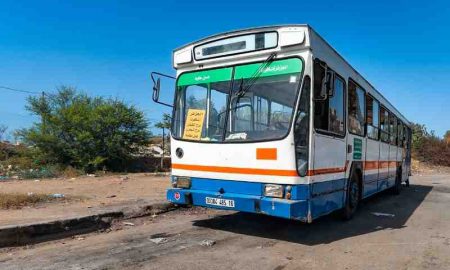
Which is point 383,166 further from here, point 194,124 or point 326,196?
point 194,124

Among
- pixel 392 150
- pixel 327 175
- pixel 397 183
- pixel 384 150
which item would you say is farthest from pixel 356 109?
pixel 397 183

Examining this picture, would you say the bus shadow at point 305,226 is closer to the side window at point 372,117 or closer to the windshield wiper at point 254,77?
the side window at point 372,117

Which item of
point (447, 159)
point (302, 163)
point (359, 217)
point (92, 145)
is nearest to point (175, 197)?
point (302, 163)

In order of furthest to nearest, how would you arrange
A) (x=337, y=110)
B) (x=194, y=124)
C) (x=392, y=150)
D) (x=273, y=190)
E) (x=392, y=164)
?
(x=392, y=164), (x=392, y=150), (x=337, y=110), (x=194, y=124), (x=273, y=190)

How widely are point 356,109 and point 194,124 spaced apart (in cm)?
383

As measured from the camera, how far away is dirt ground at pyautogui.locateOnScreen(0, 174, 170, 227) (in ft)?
26.8

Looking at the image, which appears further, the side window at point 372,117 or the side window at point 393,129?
the side window at point 393,129

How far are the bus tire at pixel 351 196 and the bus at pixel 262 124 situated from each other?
0.32 metres

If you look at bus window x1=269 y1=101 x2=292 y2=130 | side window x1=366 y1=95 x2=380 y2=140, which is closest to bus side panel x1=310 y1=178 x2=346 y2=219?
bus window x1=269 y1=101 x2=292 y2=130

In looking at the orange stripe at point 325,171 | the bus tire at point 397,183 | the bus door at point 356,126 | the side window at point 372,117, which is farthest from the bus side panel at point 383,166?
the orange stripe at point 325,171

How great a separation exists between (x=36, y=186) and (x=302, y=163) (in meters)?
10.1

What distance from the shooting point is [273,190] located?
6.73m

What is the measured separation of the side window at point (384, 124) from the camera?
488 inches

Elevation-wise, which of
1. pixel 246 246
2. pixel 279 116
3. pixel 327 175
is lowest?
pixel 246 246
